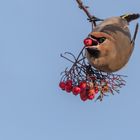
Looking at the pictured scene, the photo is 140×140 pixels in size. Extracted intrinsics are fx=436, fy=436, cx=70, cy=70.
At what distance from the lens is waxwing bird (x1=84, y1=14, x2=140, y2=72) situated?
4020 millimetres

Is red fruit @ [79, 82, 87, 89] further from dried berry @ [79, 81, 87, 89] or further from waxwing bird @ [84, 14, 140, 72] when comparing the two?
waxwing bird @ [84, 14, 140, 72]

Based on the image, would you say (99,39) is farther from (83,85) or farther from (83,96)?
(83,96)

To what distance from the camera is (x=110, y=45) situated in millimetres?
4273

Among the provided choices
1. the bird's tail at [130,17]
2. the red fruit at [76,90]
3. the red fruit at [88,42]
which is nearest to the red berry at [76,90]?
the red fruit at [76,90]

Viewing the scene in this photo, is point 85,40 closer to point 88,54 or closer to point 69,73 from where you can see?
point 88,54

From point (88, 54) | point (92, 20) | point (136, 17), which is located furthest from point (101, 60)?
point (136, 17)

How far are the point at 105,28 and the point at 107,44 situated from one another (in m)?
0.31

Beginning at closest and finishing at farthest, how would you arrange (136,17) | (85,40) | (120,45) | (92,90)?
(85,40)
(92,90)
(120,45)
(136,17)

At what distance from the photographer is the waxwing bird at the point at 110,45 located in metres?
4.02

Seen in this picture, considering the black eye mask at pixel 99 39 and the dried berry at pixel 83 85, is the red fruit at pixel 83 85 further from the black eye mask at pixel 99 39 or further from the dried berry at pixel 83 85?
the black eye mask at pixel 99 39

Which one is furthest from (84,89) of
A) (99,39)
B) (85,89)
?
(99,39)

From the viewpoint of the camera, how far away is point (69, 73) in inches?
167

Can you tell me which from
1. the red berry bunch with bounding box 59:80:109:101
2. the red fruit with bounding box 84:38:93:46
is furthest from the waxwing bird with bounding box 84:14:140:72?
A: the red berry bunch with bounding box 59:80:109:101

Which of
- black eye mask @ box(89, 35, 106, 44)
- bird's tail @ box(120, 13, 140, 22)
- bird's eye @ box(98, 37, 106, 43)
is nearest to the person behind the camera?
black eye mask @ box(89, 35, 106, 44)
